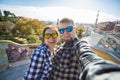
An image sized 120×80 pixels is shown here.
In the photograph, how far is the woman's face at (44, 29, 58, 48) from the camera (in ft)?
5.50

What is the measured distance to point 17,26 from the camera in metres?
20.7

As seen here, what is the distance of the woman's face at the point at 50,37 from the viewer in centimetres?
168

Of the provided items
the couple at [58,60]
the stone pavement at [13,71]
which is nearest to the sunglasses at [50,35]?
the couple at [58,60]

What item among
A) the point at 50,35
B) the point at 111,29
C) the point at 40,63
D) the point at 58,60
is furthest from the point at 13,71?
the point at 111,29

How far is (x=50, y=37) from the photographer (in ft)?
5.58

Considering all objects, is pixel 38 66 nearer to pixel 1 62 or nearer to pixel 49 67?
pixel 49 67

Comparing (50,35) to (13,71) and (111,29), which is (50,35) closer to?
(13,71)

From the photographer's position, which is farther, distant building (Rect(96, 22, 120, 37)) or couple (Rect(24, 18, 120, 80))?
distant building (Rect(96, 22, 120, 37))

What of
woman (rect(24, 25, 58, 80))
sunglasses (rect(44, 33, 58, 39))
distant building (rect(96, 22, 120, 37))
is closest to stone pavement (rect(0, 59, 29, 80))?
sunglasses (rect(44, 33, 58, 39))

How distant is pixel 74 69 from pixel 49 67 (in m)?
0.23

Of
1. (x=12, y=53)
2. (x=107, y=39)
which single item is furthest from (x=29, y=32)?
(x=12, y=53)

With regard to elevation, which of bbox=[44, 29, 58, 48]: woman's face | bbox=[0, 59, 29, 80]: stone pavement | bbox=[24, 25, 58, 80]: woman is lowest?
bbox=[0, 59, 29, 80]: stone pavement

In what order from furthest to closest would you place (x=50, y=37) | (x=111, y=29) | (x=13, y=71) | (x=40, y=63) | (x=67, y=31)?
1. (x=111, y=29)
2. (x=13, y=71)
3. (x=50, y=37)
4. (x=67, y=31)
5. (x=40, y=63)

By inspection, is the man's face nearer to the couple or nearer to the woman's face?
the couple
